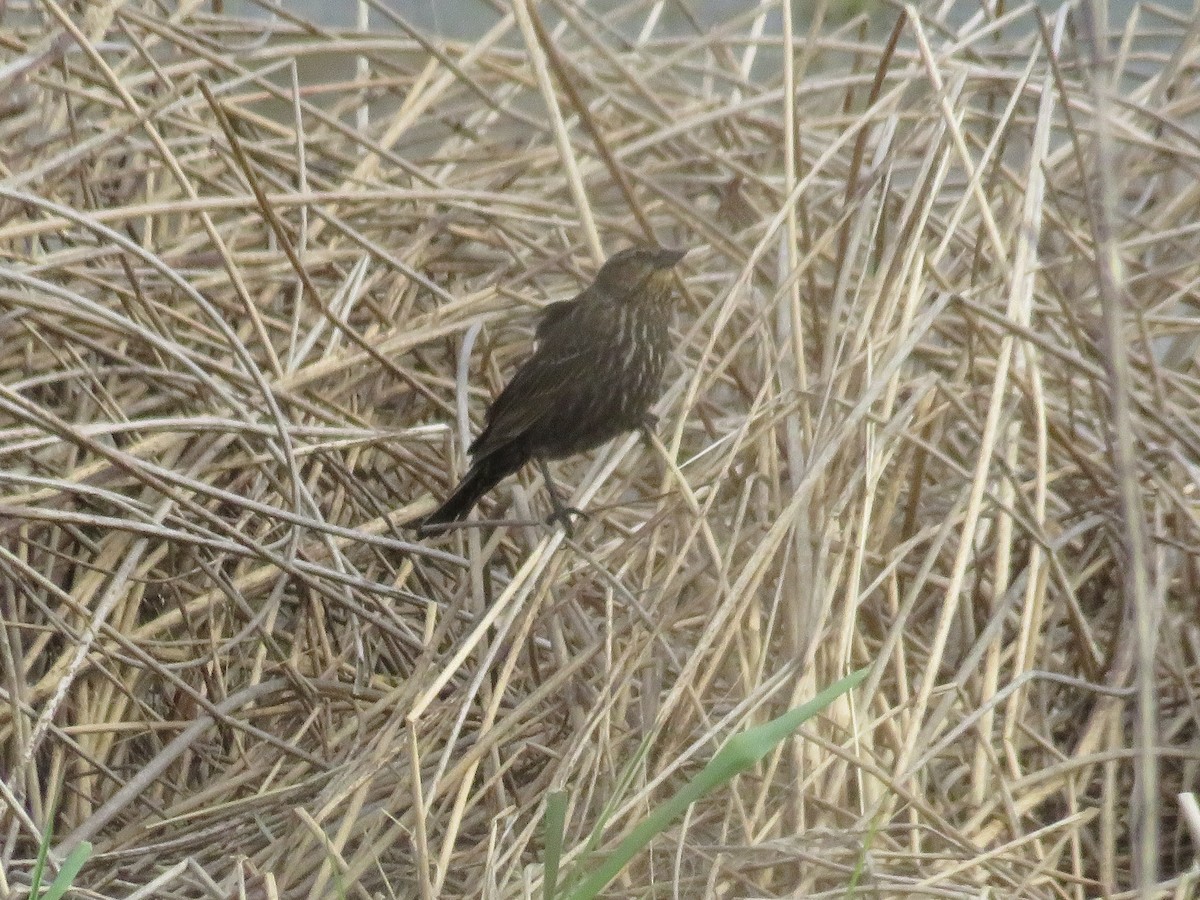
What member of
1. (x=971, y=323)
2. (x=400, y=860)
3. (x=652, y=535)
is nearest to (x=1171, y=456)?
(x=971, y=323)

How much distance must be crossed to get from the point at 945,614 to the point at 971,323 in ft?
2.25

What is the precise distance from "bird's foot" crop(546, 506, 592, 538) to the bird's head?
22.4 inches

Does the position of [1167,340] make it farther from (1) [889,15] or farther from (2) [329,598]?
(2) [329,598]

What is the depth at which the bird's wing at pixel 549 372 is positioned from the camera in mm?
3295

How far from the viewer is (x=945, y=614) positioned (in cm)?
231

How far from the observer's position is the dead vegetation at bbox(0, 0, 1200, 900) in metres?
2.29

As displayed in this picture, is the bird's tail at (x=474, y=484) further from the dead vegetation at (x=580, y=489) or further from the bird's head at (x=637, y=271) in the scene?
the bird's head at (x=637, y=271)

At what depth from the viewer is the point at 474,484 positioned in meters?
3.21

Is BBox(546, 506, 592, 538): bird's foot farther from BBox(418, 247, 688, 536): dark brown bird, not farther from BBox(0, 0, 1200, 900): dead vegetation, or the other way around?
BBox(418, 247, 688, 536): dark brown bird

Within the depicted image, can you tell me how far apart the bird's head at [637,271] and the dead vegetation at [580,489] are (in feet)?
0.47

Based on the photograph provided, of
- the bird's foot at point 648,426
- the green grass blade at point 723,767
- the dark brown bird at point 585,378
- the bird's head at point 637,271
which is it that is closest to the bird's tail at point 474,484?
the dark brown bird at point 585,378

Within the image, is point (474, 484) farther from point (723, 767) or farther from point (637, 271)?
point (723, 767)

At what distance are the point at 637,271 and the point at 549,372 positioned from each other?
0.29m

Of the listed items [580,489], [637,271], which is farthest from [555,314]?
[580,489]
